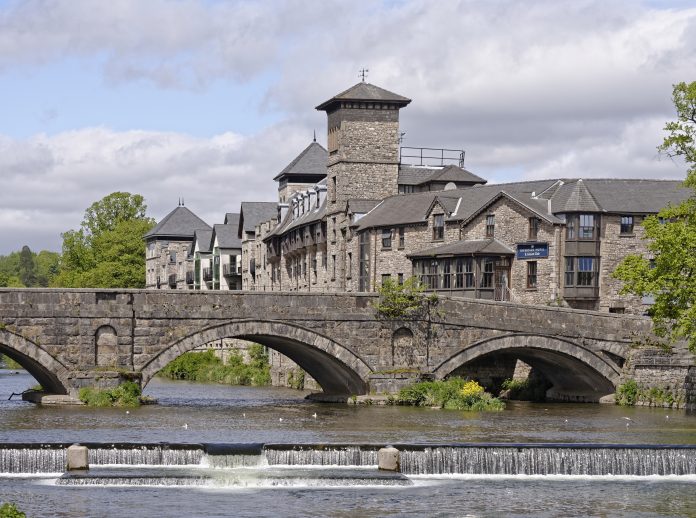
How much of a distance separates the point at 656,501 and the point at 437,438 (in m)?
11.6

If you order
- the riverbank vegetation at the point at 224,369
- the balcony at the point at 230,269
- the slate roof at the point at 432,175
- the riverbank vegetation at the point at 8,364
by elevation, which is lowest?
the riverbank vegetation at the point at 8,364

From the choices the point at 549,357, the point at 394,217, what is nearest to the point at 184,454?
the point at 549,357

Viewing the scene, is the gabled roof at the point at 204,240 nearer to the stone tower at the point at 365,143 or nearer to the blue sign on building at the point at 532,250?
the stone tower at the point at 365,143

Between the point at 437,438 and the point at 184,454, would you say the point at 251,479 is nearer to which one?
the point at 184,454

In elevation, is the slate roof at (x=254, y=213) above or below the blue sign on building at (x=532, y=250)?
above

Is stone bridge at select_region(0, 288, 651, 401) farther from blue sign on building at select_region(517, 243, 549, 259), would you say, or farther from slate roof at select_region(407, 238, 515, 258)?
slate roof at select_region(407, 238, 515, 258)

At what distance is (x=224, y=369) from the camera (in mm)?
100062

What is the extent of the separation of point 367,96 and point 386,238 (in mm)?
10581

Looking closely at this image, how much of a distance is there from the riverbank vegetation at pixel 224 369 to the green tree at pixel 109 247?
23978mm

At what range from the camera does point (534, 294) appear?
76.8 meters

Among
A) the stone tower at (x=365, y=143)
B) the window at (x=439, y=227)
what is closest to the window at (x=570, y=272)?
the window at (x=439, y=227)

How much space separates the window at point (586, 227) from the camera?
248 ft

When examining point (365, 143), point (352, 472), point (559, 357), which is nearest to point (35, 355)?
point (352, 472)

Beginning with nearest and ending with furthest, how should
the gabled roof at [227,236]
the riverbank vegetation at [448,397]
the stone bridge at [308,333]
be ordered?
the stone bridge at [308,333] < the riverbank vegetation at [448,397] < the gabled roof at [227,236]
